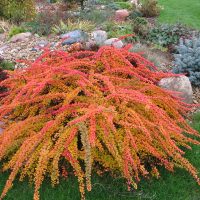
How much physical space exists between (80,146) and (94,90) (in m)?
0.66

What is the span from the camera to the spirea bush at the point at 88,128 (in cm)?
346

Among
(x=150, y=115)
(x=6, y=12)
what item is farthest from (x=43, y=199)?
(x=6, y=12)

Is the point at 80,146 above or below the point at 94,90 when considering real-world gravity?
below

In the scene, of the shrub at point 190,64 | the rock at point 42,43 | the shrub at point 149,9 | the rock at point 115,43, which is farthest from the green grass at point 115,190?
the shrub at point 149,9

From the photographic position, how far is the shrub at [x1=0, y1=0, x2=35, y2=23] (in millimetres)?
9227

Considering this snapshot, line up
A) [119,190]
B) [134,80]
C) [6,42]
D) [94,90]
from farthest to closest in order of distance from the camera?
[6,42] < [134,80] < [94,90] < [119,190]

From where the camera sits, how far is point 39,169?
3311 mm

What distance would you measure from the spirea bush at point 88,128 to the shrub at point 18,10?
16.2 feet

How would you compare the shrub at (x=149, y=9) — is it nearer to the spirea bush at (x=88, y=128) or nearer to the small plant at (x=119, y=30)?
the small plant at (x=119, y=30)

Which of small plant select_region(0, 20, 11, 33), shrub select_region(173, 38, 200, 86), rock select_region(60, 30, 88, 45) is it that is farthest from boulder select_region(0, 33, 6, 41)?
shrub select_region(173, 38, 200, 86)

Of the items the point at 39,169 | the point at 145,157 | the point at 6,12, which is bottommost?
the point at 6,12

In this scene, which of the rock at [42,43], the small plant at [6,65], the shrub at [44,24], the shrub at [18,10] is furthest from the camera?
the shrub at [18,10]

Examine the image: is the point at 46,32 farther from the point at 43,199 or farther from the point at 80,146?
the point at 43,199

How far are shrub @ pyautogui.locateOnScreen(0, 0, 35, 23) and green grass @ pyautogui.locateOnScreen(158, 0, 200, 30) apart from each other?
147 inches
